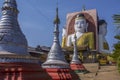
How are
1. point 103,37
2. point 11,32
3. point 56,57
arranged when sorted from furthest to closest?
1. point 103,37
2. point 56,57
3. point 11,32

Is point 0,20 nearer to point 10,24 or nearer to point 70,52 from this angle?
point 10,24

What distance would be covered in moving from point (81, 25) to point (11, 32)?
46568 millimetres

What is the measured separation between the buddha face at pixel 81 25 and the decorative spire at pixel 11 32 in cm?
4555

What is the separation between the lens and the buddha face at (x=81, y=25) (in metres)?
58.4

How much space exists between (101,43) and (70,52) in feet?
36.3

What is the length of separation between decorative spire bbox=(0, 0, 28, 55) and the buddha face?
149ft

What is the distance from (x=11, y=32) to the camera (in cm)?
1272

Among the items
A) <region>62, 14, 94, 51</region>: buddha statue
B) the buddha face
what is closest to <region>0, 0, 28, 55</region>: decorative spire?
<region>62, 14, 94, 51</region>: buddha statue

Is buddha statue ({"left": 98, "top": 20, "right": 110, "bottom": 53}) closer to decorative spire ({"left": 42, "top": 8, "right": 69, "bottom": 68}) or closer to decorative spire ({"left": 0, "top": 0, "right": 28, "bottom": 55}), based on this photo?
decorative spire ({"left": 42, "top": 8, "right": 69, "bottom": 68})

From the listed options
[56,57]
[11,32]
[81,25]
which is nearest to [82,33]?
[81,25]

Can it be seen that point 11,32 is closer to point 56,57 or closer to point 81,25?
point 56,57

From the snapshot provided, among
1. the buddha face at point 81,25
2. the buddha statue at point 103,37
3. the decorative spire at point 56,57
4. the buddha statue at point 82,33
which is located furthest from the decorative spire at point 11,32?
the buddha statue at point 103,37

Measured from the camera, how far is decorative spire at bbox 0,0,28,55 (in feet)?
40.5

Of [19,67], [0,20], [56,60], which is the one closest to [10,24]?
[0,20]
